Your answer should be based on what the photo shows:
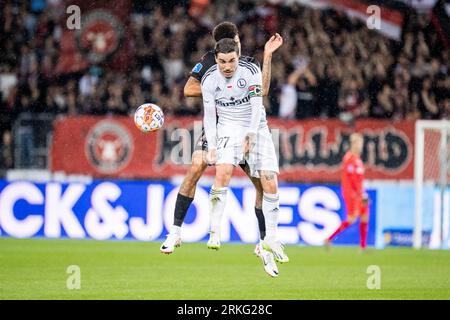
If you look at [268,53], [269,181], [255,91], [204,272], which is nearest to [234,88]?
[255,91]

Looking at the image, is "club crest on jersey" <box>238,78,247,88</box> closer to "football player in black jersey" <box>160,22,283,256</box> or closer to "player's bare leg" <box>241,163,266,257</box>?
"football player in black jersey" <box>160,22,283,256</box>

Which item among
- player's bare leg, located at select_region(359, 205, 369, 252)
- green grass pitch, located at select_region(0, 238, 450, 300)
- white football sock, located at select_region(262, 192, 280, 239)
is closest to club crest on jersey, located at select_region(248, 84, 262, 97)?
white football sock, located at select_region(262, 192, 280, 239)

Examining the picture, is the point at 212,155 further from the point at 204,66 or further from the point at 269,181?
the point at 204,66

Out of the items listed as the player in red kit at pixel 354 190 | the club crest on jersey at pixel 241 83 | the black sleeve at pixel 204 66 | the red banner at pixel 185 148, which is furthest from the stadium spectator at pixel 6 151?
the club crest on jersey at pixel 241 83

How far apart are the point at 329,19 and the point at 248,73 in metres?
11.8

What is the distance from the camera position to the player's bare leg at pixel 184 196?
1251 centimetres

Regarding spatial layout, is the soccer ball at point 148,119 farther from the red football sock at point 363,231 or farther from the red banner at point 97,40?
the red banner at point 97,40

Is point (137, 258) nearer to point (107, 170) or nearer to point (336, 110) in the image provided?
point (107, 170)

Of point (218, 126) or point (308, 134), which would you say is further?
point (308, 134)

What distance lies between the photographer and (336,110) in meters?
21.6

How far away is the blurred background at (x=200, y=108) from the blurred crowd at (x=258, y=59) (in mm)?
28

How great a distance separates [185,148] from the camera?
2069 centimetres
